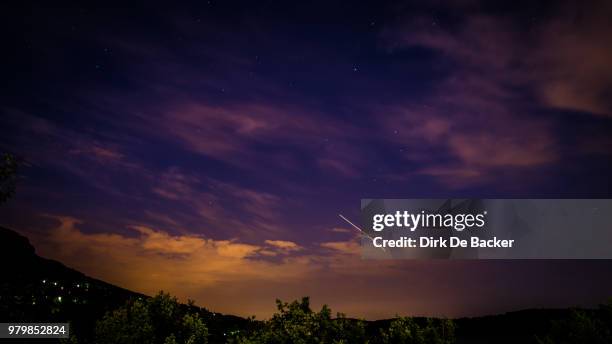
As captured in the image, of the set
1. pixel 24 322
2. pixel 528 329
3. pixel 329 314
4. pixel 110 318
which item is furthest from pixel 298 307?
pixel 528 329

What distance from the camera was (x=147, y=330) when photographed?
33.6 m

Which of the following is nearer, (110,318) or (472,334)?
(110,318)

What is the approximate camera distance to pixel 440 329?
35531 mm

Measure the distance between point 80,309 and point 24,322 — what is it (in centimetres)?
9999

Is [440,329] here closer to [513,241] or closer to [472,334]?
[513,241]

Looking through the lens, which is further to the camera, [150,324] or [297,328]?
[150,324]

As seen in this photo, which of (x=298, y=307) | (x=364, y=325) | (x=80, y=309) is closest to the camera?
(x=298, y=307)

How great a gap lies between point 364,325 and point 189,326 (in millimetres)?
11906

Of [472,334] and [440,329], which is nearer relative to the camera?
[440,329]

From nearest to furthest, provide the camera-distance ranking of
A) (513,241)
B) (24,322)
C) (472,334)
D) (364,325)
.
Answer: (24,322) → (364,325) → (513,241) → (472,334)

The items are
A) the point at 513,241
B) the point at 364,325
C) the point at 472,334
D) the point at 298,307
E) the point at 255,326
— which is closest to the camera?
the point at 298,307

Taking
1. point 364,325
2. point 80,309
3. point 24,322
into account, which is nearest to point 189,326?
point 364,325

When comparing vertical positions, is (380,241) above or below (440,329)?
above

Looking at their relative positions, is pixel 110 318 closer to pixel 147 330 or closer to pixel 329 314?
pixel 147 330
